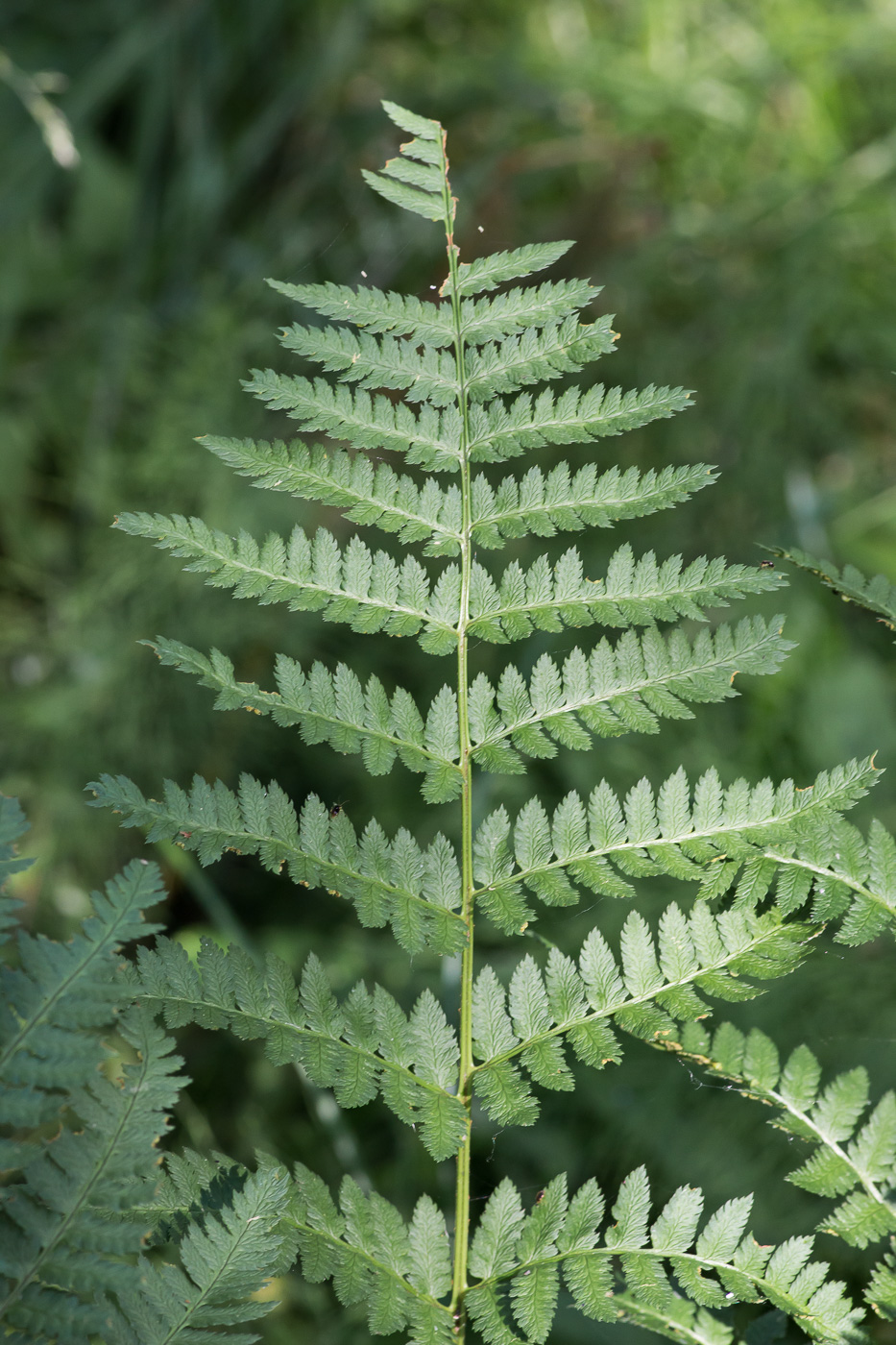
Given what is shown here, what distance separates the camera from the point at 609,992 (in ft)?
1.99

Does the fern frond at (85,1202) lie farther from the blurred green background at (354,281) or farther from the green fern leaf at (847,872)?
the blurred green background at (354,281)

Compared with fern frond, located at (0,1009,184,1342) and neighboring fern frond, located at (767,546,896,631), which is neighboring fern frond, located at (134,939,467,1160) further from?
neighboring fern frond, located at (767,546,896,631)

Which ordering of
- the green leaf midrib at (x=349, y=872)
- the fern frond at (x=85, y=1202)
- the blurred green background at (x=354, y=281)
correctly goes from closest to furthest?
the fern frond at (x=85, y=1202)
the green leaf midrib at (x=349, y=872)
the blurred green background at (x=354, y=281)

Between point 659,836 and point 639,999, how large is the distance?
0.31ft

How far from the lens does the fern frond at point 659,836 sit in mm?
587

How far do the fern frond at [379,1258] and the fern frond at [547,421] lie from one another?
1.45ft

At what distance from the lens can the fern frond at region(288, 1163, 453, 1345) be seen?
58 cm

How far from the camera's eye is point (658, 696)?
Answer: 62 centimetres

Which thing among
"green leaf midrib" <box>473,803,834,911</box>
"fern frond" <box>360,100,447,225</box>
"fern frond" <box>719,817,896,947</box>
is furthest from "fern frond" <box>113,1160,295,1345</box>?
"fern frond" <box>360,100,447,225</box>

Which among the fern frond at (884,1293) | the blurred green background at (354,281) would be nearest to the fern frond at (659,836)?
the fern frond at (884,1293)

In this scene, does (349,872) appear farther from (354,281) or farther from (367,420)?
(354,281)

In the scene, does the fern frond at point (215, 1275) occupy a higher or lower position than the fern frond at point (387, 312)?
lower

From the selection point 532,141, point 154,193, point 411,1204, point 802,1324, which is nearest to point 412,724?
point 802,1324

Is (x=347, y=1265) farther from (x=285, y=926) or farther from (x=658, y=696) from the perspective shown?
(x=285, y=926)
